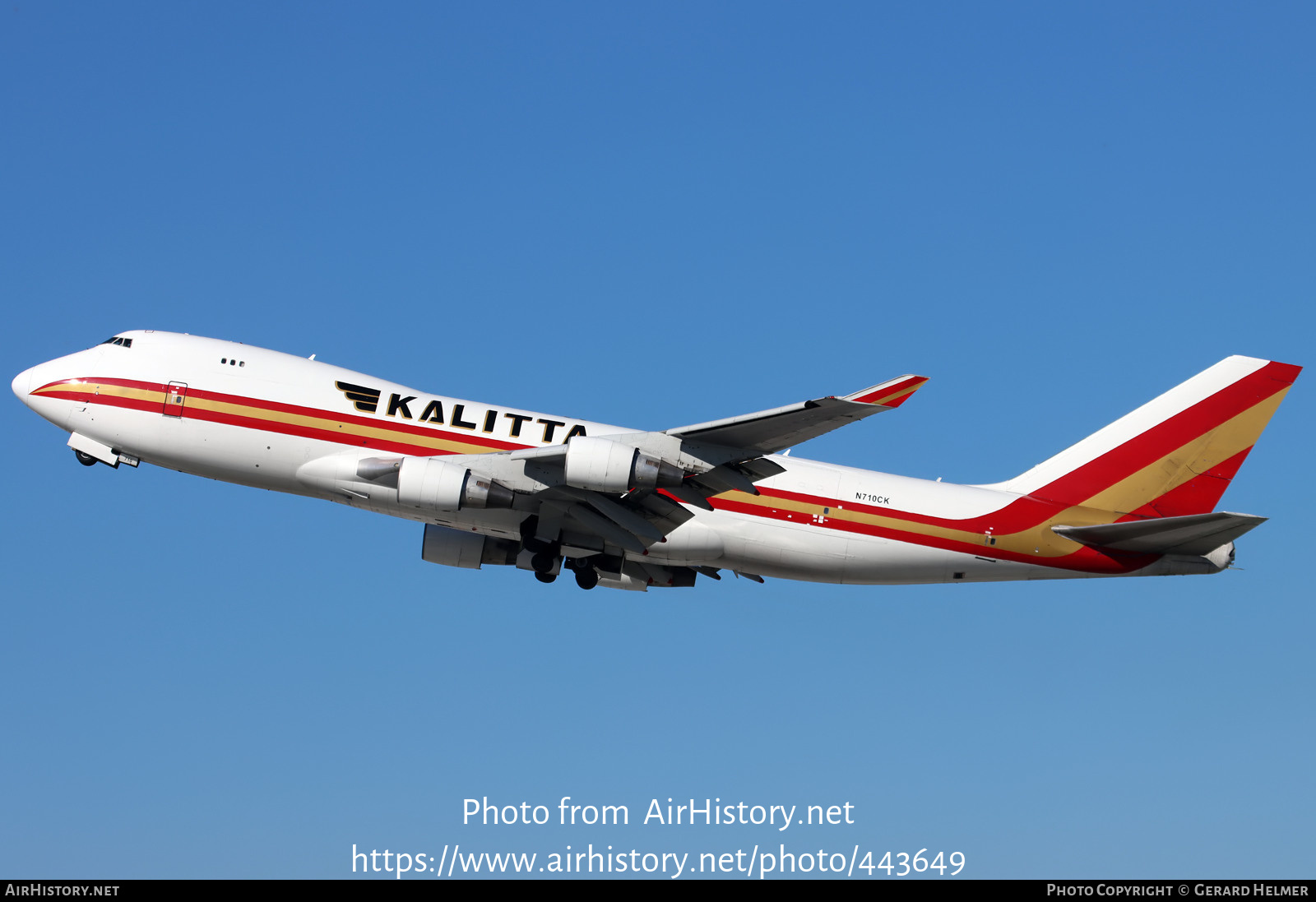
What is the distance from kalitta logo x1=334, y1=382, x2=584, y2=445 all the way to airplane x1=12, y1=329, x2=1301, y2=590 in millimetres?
42

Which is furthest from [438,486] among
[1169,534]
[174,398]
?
[1169,534]

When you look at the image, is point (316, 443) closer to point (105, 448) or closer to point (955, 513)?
point (105, 448)

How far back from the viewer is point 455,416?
3225cm

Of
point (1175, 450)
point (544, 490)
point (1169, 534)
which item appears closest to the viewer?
point (544, 490)

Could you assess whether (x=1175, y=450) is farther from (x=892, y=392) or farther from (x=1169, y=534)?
(x=892, y=392)

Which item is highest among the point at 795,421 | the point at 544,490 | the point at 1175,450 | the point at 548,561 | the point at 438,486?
the point at 1175,450

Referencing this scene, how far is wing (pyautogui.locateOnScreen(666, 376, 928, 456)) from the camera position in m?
27.0

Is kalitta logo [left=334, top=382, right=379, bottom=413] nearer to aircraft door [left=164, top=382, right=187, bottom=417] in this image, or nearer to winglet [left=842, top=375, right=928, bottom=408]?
aircraft door [left=164, top=382, right=187, bottom=417]

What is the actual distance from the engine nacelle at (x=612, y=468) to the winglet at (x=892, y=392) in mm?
4727

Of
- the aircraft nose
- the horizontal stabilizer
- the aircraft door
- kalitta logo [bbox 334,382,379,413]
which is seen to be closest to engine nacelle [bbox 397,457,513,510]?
kalitta logo [bbox 334,382,379,413]

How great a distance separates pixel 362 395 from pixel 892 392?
13.4 meters

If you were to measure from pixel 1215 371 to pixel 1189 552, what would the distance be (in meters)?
6.48

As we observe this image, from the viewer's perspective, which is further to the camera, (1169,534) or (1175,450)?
(1175,450)

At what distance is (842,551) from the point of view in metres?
32.6
